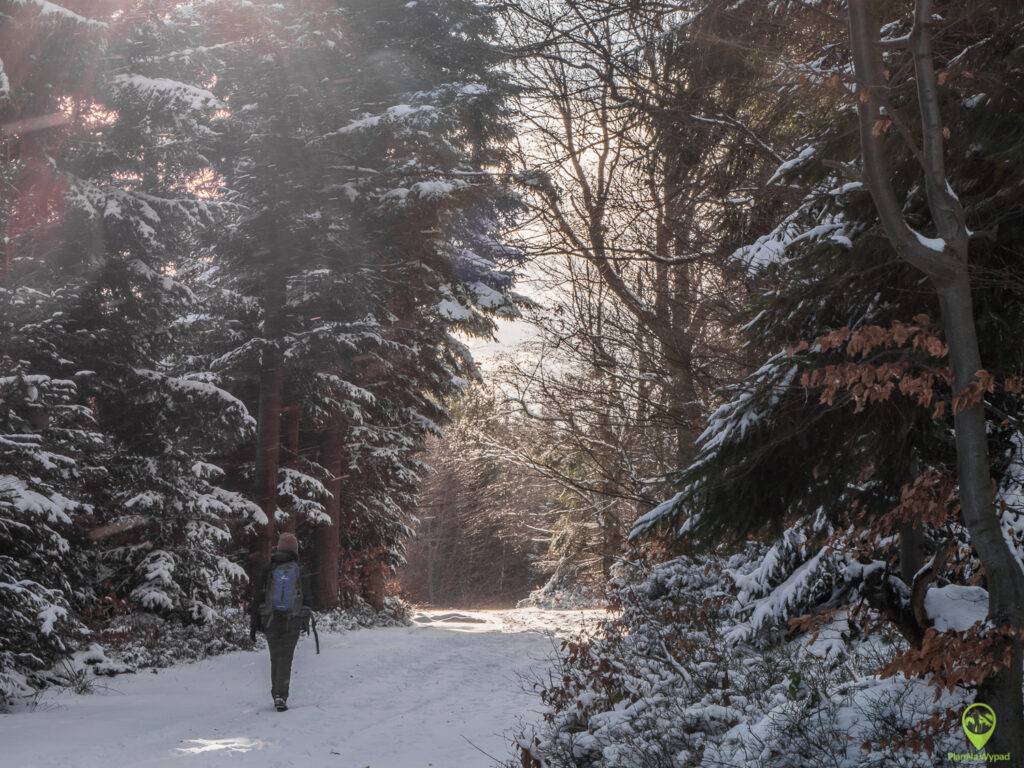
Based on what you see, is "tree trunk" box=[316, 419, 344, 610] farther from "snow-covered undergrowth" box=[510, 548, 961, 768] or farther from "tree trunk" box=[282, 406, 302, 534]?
"snow-covered undergrowth" box=[510, 548, 961, 768]

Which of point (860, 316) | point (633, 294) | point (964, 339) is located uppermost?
point (633, 294)

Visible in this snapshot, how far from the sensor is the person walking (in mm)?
10438

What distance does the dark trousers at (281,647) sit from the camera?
10.4m

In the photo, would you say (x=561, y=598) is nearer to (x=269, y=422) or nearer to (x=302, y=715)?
(x=269, y=422)

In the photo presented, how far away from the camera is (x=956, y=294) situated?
14.4 ft

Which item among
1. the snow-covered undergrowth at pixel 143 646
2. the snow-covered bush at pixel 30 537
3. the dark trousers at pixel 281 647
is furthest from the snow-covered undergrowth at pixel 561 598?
the snow-covered bush at pixel 30 537

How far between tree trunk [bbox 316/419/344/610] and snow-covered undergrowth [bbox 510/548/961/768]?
13.1 metres

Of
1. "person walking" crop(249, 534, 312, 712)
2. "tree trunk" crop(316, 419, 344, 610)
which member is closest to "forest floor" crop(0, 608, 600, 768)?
"person walking" crop(249, 534, 312, 712)

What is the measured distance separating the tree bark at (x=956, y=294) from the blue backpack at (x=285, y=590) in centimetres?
849

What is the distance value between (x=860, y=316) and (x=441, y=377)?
18487 mm

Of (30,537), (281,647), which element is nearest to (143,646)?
(30,537)

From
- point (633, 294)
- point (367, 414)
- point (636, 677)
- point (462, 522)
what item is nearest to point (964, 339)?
point (636, 677)

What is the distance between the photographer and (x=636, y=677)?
8.48 meters

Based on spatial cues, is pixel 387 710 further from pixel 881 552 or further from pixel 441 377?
pixel 441 377
